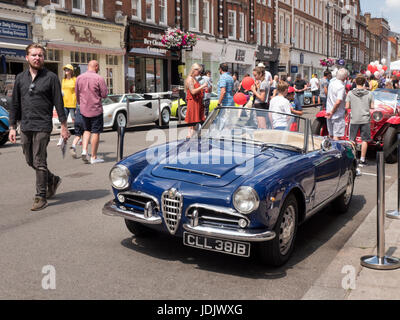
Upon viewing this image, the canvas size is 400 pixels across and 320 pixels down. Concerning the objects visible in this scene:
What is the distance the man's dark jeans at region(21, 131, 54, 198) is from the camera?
20.1 feet

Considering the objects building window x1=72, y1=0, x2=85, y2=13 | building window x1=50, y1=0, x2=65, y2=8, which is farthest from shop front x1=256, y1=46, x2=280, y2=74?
building window x1=50, y1=0, x2=65, y2=8

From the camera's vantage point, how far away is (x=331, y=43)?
211ft

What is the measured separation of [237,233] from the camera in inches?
155

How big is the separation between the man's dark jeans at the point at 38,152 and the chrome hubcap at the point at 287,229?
3.22m

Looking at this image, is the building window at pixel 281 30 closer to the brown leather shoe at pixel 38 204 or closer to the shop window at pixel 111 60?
the shop window at pixel 111 60

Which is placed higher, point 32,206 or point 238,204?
point 238,204

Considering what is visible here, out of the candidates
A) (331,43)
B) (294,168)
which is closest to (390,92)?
(294,168)

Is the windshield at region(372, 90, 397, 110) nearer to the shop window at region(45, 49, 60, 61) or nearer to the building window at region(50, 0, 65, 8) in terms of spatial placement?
the shop window at region(45, 49, 60, 61)

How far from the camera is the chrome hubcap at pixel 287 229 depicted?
4340 millimetres

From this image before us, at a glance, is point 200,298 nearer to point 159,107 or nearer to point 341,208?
point 341,208

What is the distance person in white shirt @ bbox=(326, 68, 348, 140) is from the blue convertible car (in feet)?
12.7

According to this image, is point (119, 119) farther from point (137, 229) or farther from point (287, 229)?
point (287, 229)

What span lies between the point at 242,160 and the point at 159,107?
547 inches
